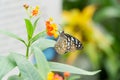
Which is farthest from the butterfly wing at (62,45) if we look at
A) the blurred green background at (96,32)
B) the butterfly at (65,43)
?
the blurred green background at (96,32)

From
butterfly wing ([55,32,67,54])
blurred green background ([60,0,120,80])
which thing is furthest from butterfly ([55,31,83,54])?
blurred green background ([60,0,120,80])

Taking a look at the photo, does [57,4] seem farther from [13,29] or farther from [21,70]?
[21,70]

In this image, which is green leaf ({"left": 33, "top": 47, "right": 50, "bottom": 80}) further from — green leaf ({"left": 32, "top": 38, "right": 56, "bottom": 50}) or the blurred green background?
the blurred green background

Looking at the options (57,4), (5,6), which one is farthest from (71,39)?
(57,4)

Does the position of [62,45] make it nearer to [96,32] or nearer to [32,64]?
[32,64]

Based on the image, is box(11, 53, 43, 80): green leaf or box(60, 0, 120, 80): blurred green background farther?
box(60, 0, 120, 80): blurred green background

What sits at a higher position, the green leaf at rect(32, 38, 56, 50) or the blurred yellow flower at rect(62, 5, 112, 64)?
the green leaf at rect(32, 38, 56, 50)

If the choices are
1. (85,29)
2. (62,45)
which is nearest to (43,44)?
(62,45)

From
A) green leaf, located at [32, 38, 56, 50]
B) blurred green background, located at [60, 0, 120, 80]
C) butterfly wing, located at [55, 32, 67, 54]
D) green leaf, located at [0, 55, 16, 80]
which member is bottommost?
blurred green background, located at [60, 0, 120, 80]
